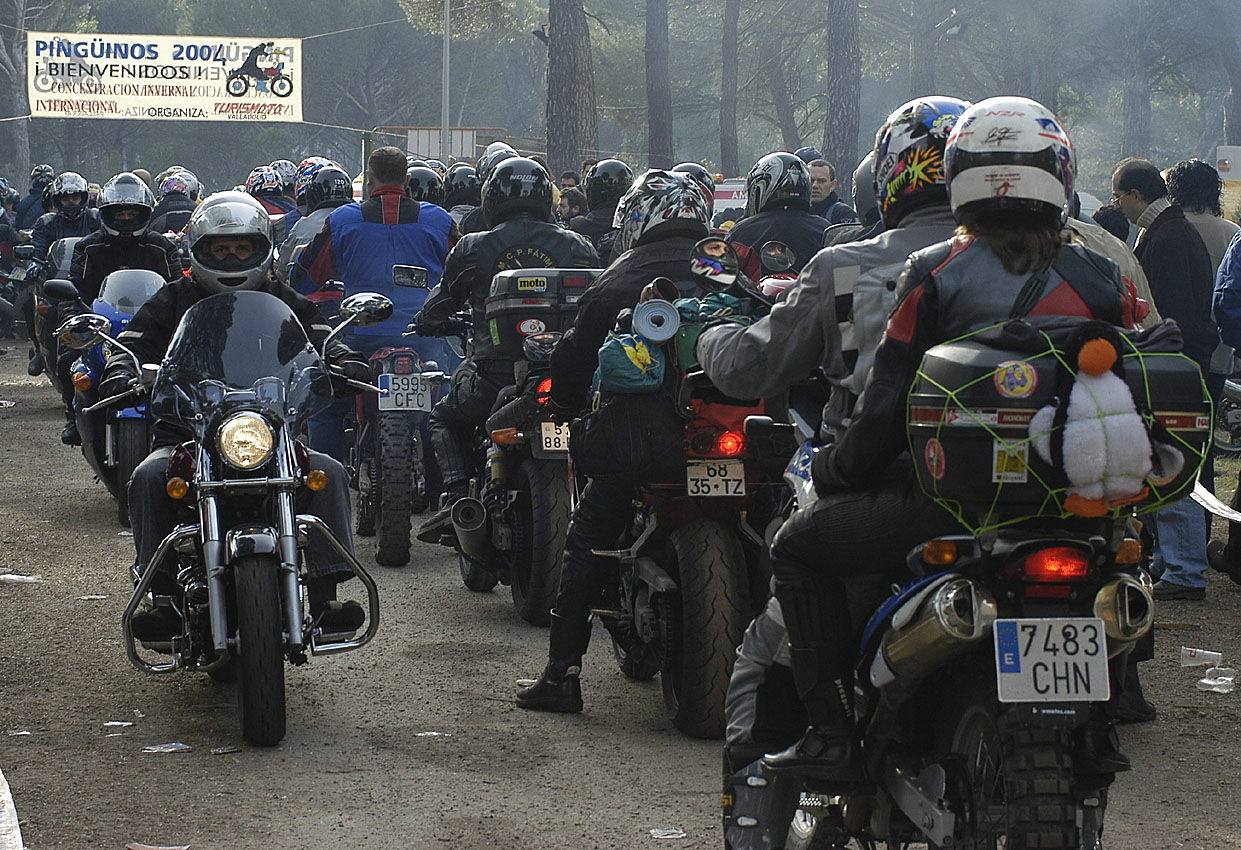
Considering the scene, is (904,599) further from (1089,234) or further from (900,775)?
(1089,234)

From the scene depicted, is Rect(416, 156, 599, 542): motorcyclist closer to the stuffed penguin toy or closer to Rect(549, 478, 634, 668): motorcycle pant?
Rect(549, 478, 634, 668): motorcycle pant

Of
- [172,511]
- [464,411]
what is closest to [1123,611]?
[172,511]

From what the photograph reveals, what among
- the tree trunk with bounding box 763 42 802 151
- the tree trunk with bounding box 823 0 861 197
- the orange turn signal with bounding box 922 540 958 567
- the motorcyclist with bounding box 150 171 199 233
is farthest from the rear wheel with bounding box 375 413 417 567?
the tree trunk with bounding box 763 42 802 151

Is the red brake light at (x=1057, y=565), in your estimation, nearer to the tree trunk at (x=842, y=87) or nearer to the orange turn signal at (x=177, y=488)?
the orange turn signal at (x=177, y=488)

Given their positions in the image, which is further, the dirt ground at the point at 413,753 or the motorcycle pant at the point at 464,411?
the motorcycle pant at the point at 464,411

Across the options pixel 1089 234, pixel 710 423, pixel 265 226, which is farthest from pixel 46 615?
pixel 1089 234

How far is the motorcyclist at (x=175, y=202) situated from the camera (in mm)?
16859

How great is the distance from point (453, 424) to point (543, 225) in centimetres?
107

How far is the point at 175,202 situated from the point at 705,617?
12812 mm

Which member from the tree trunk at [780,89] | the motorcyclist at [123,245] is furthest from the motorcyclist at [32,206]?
the tree trunk at [780,89]

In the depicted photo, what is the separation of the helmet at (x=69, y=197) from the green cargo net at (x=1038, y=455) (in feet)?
54.3

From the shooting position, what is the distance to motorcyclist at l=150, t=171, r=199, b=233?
16859mm

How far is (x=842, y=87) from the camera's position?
34000mm

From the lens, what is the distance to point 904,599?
12.9 feet
